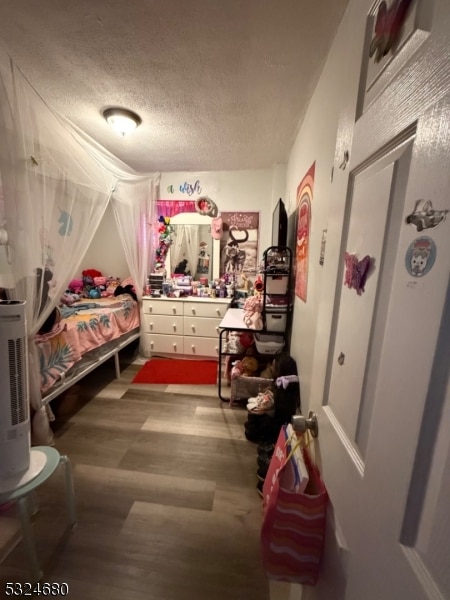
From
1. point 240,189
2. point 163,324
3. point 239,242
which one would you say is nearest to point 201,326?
point 163,324

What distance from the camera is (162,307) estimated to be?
328 centimetres

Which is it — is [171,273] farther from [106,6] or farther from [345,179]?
[345,179]

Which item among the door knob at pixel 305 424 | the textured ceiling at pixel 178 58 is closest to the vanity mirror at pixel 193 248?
the textured ceiling at pixel 178 58

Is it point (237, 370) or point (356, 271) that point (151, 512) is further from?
point (356, 271)

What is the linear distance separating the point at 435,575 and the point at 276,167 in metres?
3.36

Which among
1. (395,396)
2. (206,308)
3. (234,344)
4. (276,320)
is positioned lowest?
(234,344)

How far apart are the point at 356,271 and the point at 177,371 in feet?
9.13

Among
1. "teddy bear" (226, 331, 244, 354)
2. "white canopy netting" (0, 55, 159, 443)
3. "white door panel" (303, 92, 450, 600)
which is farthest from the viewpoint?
"teddy bear" (226, 331, 244, 354)

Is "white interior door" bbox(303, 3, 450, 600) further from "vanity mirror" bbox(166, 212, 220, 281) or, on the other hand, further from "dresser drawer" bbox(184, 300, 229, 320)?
"vanity mirror" bbox(166, 212, 220, 281)

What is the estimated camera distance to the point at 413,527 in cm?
35

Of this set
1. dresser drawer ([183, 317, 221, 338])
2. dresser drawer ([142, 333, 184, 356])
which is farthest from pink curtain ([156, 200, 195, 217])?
dresser drawer ([142, 333, 184, 356])

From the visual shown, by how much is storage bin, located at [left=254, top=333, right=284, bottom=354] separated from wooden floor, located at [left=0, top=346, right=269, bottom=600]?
24.8 inches

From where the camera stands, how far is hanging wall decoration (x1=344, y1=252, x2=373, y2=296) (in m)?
0.56

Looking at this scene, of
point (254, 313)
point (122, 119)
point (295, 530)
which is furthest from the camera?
point (254, 313)
